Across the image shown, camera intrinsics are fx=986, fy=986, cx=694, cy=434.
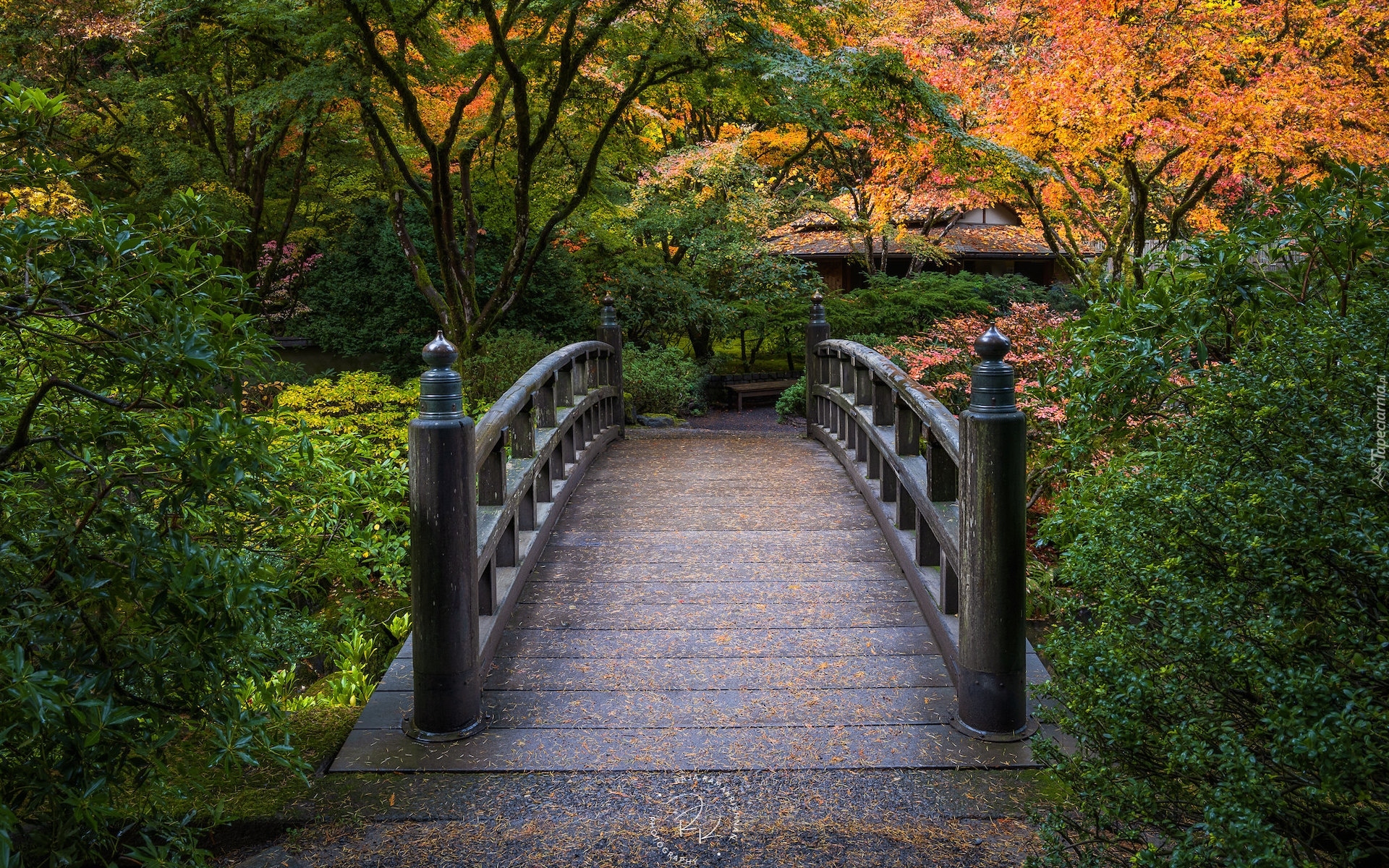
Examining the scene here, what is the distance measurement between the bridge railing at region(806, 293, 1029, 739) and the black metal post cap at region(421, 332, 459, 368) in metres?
1.72

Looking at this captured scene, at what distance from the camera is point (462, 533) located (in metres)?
3.28

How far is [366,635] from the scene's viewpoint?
5645 mm

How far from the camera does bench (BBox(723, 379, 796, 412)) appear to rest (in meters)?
16.2

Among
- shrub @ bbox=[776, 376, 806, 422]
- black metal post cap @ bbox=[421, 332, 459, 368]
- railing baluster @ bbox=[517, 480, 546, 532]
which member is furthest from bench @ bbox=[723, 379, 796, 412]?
black metal post cap @ bbox=[421, 332, 459, 368]

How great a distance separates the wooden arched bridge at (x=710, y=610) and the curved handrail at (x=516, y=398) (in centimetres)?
2

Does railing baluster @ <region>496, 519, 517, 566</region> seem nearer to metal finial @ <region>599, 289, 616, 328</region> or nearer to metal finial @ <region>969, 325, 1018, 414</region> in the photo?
metal finial @ <region>969, 325, 1018, 414</region>

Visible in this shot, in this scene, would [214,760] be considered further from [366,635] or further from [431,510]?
[366,635]

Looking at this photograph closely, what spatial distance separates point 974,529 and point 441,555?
5.67 ft

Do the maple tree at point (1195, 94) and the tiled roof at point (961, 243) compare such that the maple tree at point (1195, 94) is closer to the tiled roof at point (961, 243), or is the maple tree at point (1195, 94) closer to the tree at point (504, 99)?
the tree at point (504, 99)

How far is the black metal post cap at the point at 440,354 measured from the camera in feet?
10.7

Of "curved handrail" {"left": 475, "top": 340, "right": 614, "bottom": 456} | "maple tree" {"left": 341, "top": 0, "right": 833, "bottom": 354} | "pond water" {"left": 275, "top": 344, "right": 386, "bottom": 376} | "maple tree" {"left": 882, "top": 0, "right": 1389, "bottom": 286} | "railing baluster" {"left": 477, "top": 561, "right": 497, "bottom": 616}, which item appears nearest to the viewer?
"curved handrail" {"left": 475, "top": 340, "right": 614, "bottom": 456}

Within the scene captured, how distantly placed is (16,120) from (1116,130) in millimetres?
9853

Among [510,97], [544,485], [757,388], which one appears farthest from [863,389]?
[757,388]

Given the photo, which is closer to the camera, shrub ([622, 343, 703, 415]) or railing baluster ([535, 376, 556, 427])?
railing baluster ([535, 376, 556, 427])
